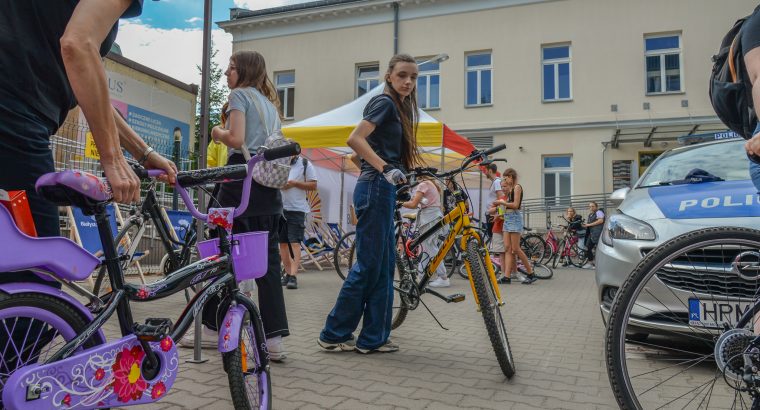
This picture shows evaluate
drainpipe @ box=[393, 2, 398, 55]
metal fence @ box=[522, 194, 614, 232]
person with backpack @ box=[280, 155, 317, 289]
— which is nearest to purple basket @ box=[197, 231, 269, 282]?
person with backpack @ box=[280, 155, 317, 289]

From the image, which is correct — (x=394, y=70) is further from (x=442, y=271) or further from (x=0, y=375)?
(x=442, y=271)

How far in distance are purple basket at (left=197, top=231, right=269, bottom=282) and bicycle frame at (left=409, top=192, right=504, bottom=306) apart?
147cm

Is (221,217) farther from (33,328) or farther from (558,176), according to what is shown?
(558,176)

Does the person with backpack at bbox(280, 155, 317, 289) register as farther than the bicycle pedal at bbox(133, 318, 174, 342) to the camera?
Yes

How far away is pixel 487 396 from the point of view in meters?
3.05

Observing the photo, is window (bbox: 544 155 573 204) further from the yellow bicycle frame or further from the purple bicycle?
the purple bicycle

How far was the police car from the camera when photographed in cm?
348

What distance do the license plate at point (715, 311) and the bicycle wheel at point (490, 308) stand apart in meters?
1.12

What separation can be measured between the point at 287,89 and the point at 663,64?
1426 centimetres

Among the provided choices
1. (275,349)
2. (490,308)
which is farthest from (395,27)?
(490,308)

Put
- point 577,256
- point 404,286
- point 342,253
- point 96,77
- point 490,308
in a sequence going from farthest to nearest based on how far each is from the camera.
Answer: point 577,256 < point 342,253 < point 404,286 < point 490,308 < point 96,77

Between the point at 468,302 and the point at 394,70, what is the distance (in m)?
3.59

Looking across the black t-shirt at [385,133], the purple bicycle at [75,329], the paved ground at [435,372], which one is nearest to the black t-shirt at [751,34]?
the paved ground at [435,372]

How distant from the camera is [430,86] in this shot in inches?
880
